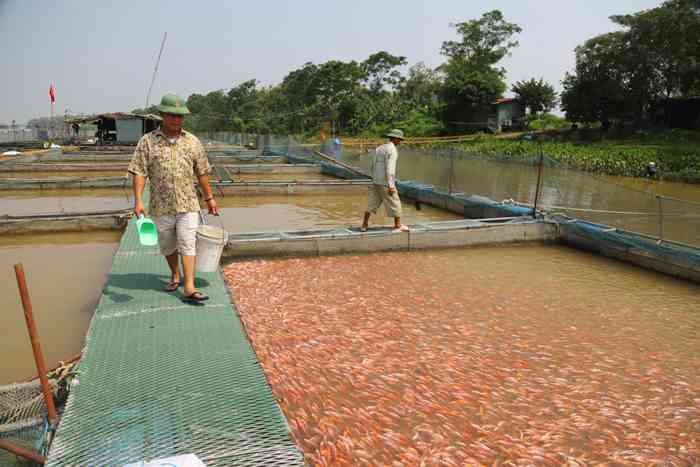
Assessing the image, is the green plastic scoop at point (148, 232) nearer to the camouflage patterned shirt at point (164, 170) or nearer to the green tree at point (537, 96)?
the camouflage patterned shirt at point (164, 170)

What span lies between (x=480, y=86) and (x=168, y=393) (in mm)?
41253

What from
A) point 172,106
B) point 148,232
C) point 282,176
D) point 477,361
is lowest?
point 477,361

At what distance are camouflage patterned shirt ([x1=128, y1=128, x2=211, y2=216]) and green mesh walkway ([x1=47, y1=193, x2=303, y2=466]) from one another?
35.3 inches

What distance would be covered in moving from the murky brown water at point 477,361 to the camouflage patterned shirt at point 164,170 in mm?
1378

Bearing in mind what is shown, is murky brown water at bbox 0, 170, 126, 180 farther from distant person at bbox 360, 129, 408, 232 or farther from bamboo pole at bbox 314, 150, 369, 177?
distant person at bbox 360, 129, 408, 232

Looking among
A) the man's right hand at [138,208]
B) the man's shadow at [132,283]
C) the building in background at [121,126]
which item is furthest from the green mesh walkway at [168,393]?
the building in background at [121,126]

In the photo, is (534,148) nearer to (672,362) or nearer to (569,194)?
(569,194)

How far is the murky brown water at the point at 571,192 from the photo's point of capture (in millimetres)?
7234

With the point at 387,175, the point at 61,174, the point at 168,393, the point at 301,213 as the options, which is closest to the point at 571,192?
the point at 387,175

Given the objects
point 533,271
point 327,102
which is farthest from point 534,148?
point 327,102

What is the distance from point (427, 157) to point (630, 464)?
1330 centimetres

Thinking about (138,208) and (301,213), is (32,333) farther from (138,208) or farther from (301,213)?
(301,213)

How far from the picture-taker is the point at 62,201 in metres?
12.9

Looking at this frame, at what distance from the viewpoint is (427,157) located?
15.6 metres
